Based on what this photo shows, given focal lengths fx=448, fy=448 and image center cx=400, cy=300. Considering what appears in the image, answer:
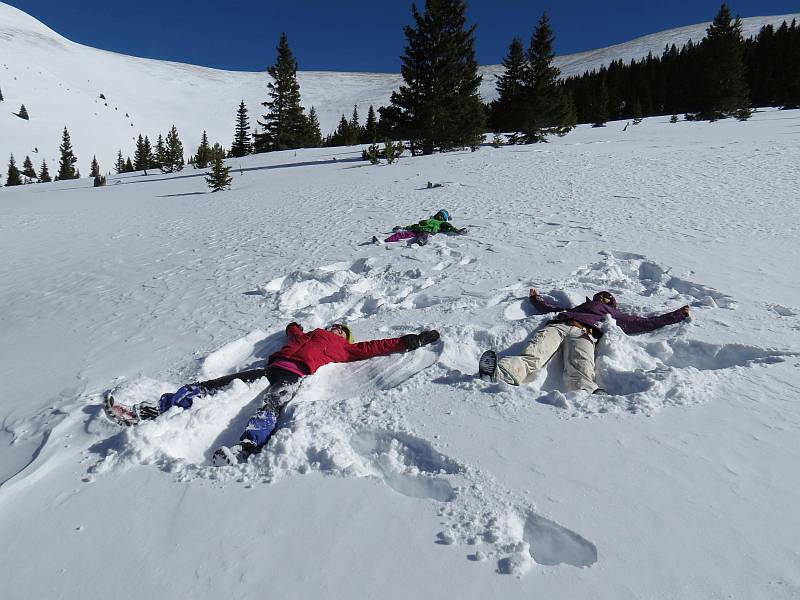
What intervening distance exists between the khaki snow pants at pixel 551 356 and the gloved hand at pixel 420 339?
2.29 ft

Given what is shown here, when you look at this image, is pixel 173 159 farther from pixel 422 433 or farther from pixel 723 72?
pixel 422 433

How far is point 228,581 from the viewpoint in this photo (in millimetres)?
1969

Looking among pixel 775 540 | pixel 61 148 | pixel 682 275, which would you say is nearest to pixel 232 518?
pixel 775 540

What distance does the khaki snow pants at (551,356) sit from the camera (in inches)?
134

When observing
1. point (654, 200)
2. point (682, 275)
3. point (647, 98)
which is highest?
point (647, 98)

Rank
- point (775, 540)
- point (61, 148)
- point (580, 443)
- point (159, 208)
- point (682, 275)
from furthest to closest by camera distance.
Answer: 1. point (61, 148)
2. point (159, 208)
3. point (682, 275)
4. point (580, 443)
5. point (775, 540)

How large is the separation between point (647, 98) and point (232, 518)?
59.6 m

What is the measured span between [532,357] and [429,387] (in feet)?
3.07

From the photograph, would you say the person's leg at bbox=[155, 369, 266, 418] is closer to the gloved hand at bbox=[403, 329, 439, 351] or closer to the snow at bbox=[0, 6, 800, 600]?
the snow at bbox=[0, 6, 800, 600]

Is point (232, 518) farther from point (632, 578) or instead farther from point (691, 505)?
point (691, 505)

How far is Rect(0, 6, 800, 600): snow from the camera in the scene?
199 centimetres

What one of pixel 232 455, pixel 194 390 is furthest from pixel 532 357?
pixel 194 390

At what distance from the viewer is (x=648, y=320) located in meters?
4.21

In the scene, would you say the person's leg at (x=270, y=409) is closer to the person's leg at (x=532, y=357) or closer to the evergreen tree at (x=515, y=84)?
the person's leg at (x=532, y=357)
